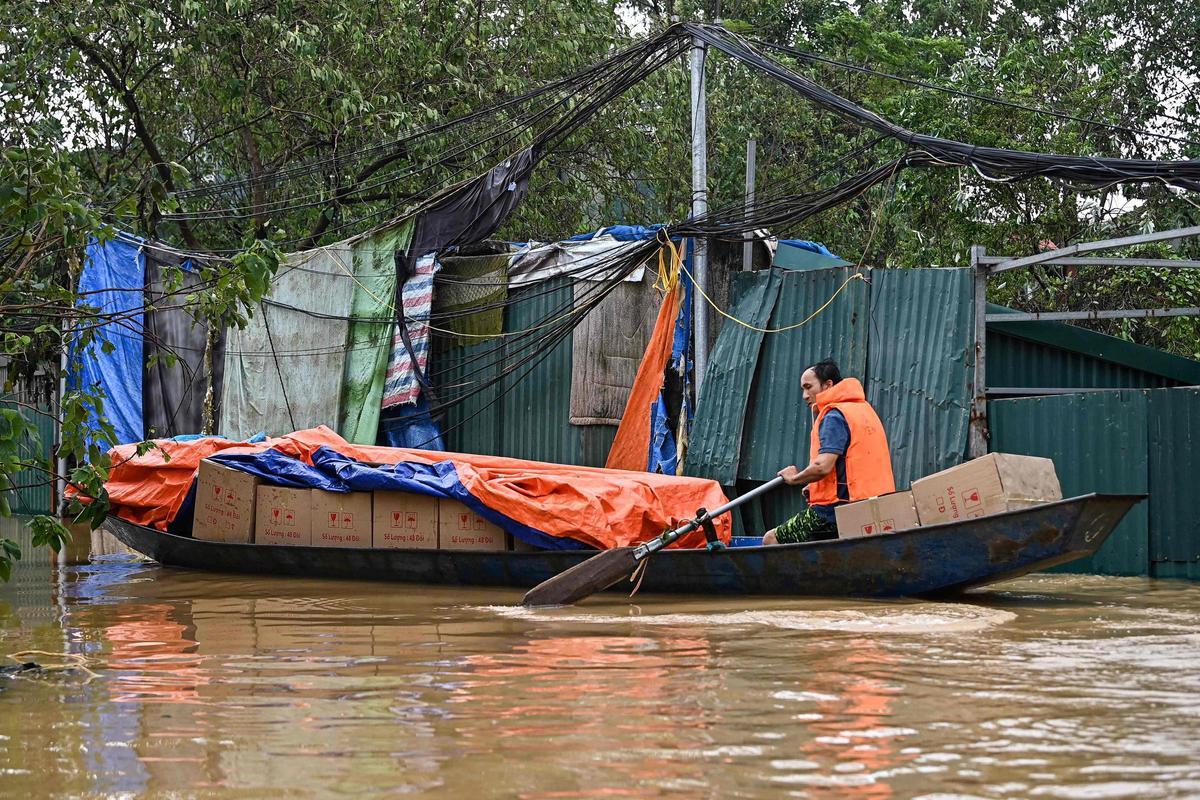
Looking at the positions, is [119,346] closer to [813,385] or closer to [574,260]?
[574,260]

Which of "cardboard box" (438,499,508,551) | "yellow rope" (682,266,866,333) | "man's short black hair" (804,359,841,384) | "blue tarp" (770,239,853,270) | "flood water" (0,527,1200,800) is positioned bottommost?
"flood water" (0,527,1200,800)

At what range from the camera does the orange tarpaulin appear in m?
12.3

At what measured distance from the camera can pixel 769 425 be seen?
11617 mm

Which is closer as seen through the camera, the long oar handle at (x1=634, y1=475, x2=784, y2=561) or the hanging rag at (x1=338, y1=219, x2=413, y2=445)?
the long oar handle at (x1=634, y1=475, x2=784, y2=561)

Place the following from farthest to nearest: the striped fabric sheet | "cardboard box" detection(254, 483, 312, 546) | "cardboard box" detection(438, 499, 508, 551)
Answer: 1. the striped fabric sheet
2. "cardboard box" detection(254, 483, 312, 546)
3. "cardboard box" detection(438, 499, 508, 551)

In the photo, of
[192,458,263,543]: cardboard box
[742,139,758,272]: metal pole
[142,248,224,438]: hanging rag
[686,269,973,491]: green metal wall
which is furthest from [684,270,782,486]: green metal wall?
[142,248,224,438]: hanging rag

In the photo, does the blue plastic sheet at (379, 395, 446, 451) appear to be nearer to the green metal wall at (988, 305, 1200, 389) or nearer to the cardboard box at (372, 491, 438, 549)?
the cardboard box at (372, 491, 438, 549)

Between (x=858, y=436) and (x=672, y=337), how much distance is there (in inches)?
150

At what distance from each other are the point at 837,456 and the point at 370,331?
6798 mm

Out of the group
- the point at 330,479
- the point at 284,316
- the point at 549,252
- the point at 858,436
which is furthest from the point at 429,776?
the point at 284,316

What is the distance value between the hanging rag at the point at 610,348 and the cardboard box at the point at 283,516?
3047 millimetres

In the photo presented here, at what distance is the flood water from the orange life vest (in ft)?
2.75

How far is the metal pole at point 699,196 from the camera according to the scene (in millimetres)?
11891

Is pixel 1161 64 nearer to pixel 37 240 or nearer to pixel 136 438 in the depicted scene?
pixel 136 438
